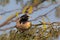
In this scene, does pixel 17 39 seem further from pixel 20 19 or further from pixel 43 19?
pixel 20 19

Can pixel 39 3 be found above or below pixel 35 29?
above

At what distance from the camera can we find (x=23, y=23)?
5.30ft

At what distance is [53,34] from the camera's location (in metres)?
1.36

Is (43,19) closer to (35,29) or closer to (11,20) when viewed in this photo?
(35,29)

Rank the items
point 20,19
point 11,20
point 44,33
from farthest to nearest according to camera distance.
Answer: point 20,19 → point 11,20 → point 44,33

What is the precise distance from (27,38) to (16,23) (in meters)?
0.31

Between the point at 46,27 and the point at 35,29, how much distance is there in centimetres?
8

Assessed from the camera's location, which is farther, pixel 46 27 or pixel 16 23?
pixel 16 23

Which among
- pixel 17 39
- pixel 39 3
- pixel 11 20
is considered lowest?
pixel 17 39

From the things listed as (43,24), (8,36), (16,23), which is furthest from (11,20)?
(43,24)

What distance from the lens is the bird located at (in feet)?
5.08

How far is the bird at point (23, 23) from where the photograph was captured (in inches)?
60.9

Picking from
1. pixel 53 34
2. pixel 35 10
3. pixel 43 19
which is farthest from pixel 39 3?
pixel 53 34

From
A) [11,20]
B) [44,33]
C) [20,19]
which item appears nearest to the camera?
[44,33]
